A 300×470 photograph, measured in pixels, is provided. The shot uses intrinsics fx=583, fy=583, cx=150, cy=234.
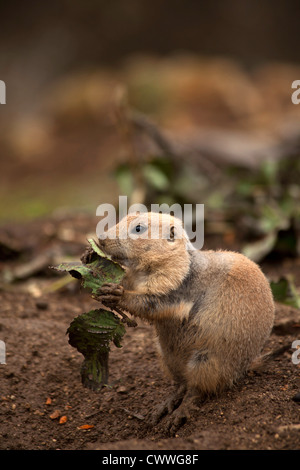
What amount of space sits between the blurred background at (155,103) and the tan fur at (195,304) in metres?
3.56

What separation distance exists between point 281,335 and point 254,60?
60.6ft

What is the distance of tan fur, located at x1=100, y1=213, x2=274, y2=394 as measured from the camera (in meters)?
3.76

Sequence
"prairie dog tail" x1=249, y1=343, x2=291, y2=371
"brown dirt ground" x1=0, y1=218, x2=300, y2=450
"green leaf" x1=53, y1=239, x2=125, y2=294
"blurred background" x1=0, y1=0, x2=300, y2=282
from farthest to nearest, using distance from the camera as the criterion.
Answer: "blurred background" x1=0, y1=0, x2=300, y2=282
"prairie dog tail" x1=249, y1=343, x2=291, y2=371
"green leaf" x1=53, y1=239, x2=125, y2=294
"brown dirt ground" x1=0, y1=218, x2=300, y2=450

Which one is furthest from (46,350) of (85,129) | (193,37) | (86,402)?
(193,37)

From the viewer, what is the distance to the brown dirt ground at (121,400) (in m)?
3.27

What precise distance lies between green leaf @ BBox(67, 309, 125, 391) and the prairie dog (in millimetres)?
132

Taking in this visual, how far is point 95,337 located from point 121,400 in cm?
72

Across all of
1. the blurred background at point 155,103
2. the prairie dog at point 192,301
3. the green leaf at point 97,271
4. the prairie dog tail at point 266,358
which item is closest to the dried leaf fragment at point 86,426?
the prairie dog at point 192,301

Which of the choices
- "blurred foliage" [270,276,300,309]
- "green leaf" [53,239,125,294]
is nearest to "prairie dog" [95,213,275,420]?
"green leaf" [53,239,125,294]

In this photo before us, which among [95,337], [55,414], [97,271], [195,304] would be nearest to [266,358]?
[195,304]

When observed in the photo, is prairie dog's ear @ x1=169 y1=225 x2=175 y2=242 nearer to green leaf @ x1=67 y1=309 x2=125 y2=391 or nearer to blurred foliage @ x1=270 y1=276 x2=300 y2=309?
green leaf @ x1=67 y1=309 x2=125 y2=391

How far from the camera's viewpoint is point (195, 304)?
152 inches

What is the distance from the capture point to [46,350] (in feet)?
15.2
